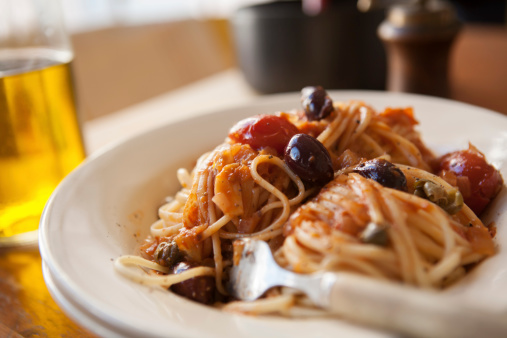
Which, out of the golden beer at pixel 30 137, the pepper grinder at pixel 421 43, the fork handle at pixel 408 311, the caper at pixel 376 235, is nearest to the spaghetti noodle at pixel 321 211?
the caper at pixel 376 235

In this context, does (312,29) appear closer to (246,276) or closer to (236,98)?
(236,98)

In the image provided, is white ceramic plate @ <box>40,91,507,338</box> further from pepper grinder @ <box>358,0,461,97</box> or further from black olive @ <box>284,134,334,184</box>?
black olive @ <box>284,134,334,184</box>

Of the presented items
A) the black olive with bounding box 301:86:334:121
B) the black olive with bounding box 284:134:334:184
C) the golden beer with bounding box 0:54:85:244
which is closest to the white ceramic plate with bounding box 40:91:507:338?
the golden beer with bounding box 0:54:85:244

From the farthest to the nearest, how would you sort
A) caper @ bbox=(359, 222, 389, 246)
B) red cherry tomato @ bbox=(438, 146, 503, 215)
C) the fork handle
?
red cherry tomato @ bbox=(438, 146, 503, 215) → caper @ bbox=(359, 222, 389, 246) → the fork handle

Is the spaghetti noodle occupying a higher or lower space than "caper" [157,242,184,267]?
higher

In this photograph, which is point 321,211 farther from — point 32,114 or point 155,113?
point 155,113

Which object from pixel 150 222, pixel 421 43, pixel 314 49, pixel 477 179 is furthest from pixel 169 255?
pixel 314 49

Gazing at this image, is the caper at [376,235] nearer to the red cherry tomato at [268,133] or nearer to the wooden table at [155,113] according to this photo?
the red cherry tomato at [268,133]
